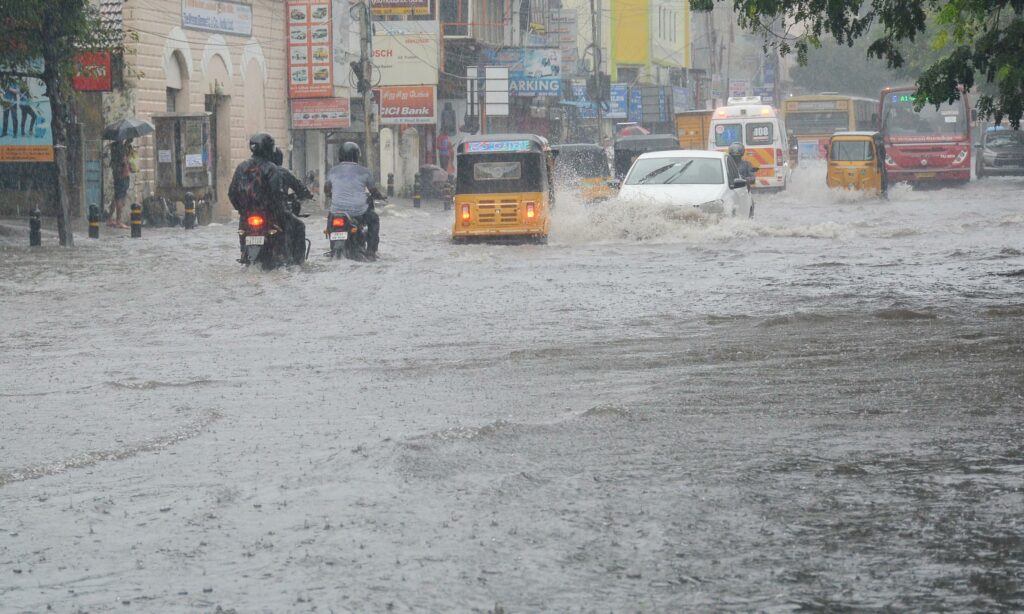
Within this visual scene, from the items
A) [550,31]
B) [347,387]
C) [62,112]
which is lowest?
[347,387]

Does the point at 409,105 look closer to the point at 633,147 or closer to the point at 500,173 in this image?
the point at 633,147

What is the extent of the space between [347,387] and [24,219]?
73.4 ft

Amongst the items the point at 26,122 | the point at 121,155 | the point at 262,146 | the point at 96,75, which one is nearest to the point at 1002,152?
the point at 121,155

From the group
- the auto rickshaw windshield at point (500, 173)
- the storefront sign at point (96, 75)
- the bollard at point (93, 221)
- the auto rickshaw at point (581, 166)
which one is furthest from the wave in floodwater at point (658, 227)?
the auto rickshaw at point (581, 166)

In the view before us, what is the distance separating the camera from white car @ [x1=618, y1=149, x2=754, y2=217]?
24.0 meters

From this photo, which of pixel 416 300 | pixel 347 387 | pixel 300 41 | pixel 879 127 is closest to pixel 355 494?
pixel 347 387

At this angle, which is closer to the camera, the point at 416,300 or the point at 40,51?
the point at 416,300

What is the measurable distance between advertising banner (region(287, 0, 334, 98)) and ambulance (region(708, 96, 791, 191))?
1167cm

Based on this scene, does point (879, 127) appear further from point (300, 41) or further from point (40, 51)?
point (40, 51)

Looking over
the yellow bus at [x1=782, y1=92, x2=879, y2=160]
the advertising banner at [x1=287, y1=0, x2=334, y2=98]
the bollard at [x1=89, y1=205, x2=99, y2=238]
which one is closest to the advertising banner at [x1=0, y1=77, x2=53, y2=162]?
the bollard at [x1=89, y1=205, x2=99, y2=238]

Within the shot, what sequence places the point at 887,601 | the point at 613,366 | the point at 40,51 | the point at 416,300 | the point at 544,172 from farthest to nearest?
the point at 544,172 < the point at 40,51 < the point at 416,300 < the point at 613,366 < the point at 887,601

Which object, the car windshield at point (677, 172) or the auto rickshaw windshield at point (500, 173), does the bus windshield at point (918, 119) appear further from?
the auto rickshaw windshield at point (500, 173)

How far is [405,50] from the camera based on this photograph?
49.4 metres

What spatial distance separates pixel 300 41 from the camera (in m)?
39.4
